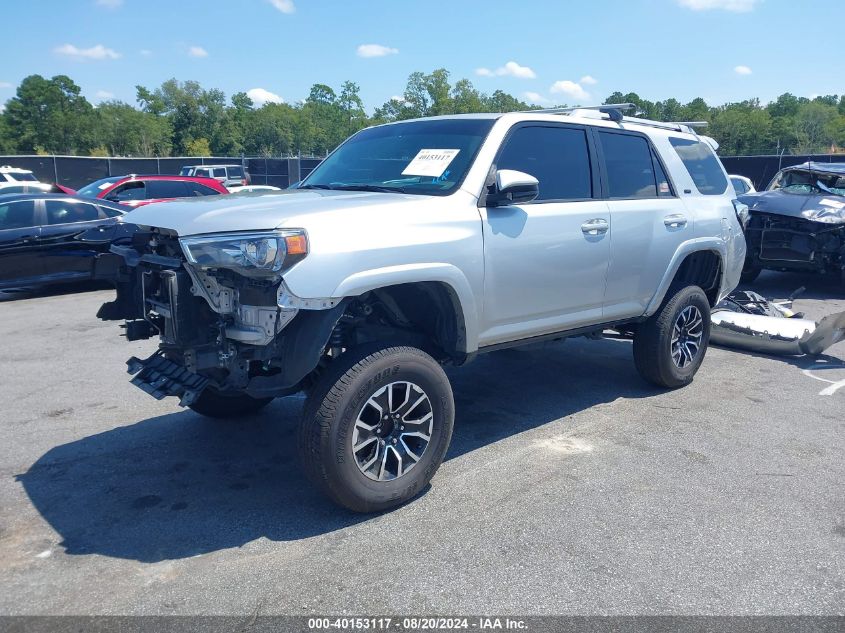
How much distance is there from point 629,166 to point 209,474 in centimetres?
373

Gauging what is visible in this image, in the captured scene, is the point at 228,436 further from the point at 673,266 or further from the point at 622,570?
the point at 673,266

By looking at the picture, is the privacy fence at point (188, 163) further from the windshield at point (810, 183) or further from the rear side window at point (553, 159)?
the rear side window at point (553, 159)

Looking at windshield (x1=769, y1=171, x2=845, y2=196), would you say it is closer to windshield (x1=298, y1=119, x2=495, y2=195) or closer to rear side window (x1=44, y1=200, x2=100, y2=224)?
windshield (x1=298, y1=119, x2=495, y2=195)

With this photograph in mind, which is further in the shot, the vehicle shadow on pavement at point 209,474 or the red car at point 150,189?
the red car at point 150,189

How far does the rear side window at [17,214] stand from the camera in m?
10.2

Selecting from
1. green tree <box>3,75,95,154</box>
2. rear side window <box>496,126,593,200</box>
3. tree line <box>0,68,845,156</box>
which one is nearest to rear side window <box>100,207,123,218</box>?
rear side window <box>496,126,593,200</box>

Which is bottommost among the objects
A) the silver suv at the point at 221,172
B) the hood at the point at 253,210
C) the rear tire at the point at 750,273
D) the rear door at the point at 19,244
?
the rear tire at the point at 750,273

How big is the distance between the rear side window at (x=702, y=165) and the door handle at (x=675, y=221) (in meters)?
0.60

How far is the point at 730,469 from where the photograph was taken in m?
4.36

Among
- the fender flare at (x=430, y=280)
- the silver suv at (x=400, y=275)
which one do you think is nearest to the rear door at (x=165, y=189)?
Answer: the silver suv at (x=400, y=275)

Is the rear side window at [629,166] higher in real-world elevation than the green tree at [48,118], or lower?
lower

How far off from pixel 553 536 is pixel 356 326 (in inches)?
60.5

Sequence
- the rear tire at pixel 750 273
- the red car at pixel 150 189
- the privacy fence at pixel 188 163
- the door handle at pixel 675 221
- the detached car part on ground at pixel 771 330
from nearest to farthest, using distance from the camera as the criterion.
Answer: the door handle at pixel 675 221 < the detached car part on ground at pixel 771 330 < the rear tire at pixel 750 273 < the red car at pixel 150 189 < the privacy fence at pixel 188 163

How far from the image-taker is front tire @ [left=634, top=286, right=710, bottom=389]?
5.61 m
